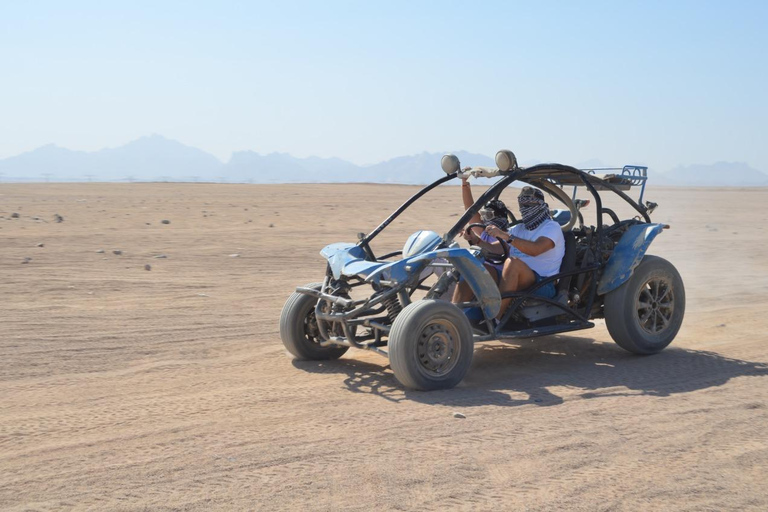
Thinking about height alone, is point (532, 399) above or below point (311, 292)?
below

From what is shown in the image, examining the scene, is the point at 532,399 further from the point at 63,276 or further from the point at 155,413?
the point at 63,276

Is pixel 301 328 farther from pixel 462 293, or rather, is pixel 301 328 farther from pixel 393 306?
pixel 462 293

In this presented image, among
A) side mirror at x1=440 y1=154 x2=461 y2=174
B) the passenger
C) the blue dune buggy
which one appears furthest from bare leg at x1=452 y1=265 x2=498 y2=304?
side mirror at x1=440 y1=154 x2=461 y2=174

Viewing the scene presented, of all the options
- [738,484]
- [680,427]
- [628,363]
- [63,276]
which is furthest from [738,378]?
[63,276]

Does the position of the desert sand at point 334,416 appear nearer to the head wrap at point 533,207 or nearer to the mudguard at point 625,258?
the mudguard at point 625,258

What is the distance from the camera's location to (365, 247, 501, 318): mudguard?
752 centimetres

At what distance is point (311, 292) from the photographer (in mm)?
8156

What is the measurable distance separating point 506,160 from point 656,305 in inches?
95.4

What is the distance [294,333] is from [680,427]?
3.64m

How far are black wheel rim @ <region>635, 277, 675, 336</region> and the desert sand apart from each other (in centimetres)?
33

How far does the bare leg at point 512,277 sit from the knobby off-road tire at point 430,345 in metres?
0.82

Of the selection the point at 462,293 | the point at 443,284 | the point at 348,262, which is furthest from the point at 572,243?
the point at 348,262

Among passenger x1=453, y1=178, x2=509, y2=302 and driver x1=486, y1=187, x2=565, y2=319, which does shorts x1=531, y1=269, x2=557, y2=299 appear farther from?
passenger x1=453, y1=178, x2=509, y2=302

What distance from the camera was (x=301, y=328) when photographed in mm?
8484
